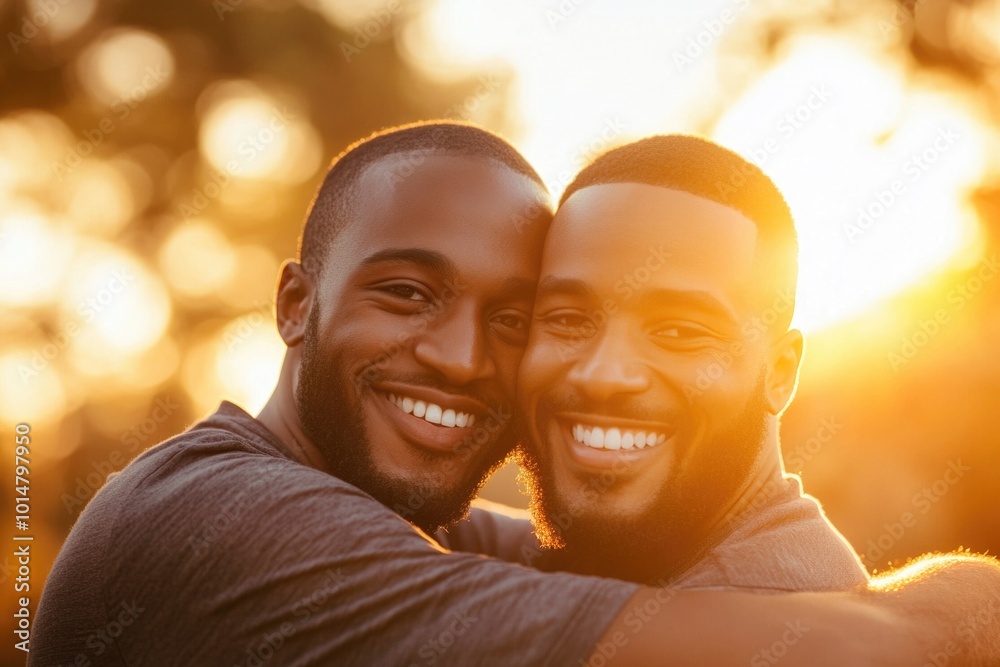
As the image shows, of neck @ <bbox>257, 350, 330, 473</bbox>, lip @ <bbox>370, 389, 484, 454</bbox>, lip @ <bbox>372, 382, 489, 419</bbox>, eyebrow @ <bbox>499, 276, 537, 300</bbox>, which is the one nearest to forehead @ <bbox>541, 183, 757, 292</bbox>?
eyebrow @ <bbox>499, 276, 537, 300</bbox>

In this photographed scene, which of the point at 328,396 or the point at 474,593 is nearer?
the point at 474,593

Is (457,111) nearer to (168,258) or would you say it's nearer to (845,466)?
(168,258)

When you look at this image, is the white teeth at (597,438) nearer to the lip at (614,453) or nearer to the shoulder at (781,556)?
the lip at (614,453)

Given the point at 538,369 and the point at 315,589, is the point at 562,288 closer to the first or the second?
the point at 538,369

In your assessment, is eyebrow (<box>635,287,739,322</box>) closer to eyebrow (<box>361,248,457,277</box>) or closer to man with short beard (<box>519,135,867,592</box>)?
man with short beard (<box>519,135,867,592</box>)

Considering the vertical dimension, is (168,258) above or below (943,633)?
below

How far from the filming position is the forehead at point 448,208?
12.8ft

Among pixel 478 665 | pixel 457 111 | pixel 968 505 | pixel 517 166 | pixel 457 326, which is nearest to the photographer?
pixel 478 665

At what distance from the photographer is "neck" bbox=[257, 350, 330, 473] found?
406 cm

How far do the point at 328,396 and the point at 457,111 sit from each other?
13.1m

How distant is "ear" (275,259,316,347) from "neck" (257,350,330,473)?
0.11m

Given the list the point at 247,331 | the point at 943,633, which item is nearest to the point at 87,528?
the point at 943,633

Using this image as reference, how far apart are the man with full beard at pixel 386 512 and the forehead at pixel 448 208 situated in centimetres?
1

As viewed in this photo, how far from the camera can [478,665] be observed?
8.59 feet
